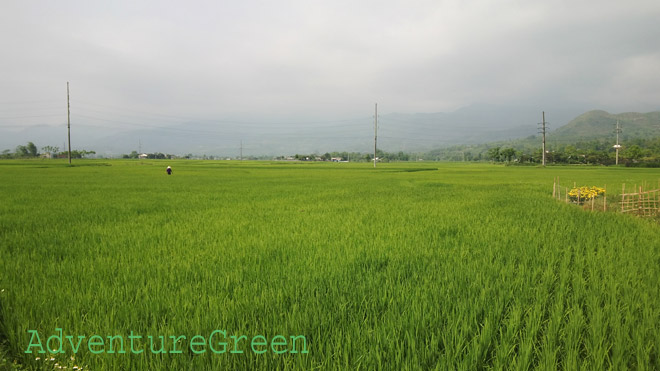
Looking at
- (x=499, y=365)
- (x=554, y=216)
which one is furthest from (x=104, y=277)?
(x=554, y=216)

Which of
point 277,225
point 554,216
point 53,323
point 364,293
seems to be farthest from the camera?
point 554,216

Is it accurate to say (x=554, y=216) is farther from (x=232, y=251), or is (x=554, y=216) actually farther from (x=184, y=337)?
(x=184, y=337)

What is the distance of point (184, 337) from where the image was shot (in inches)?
77.0

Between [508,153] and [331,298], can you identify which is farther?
[508,153]

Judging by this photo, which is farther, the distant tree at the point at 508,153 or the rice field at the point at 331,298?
the distant tree at the point at 508,153

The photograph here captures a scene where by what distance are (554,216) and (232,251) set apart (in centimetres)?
745

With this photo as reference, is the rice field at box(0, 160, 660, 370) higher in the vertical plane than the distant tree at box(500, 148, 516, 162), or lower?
lower

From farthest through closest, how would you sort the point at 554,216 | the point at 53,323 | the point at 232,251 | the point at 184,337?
the point at 554,216 → the point at 232,251 → the point at 53,323 → the point at 184,337

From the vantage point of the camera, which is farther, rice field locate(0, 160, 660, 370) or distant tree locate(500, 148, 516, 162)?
distant tree locate(500, 148, 516, 162)

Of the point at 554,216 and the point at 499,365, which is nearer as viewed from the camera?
the point at 499,365

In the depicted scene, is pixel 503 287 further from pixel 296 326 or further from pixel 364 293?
pixel 296 326

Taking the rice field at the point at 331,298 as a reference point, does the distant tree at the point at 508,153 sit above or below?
above

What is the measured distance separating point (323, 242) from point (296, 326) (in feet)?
8.58

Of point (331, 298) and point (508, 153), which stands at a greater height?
point (508, 153)
